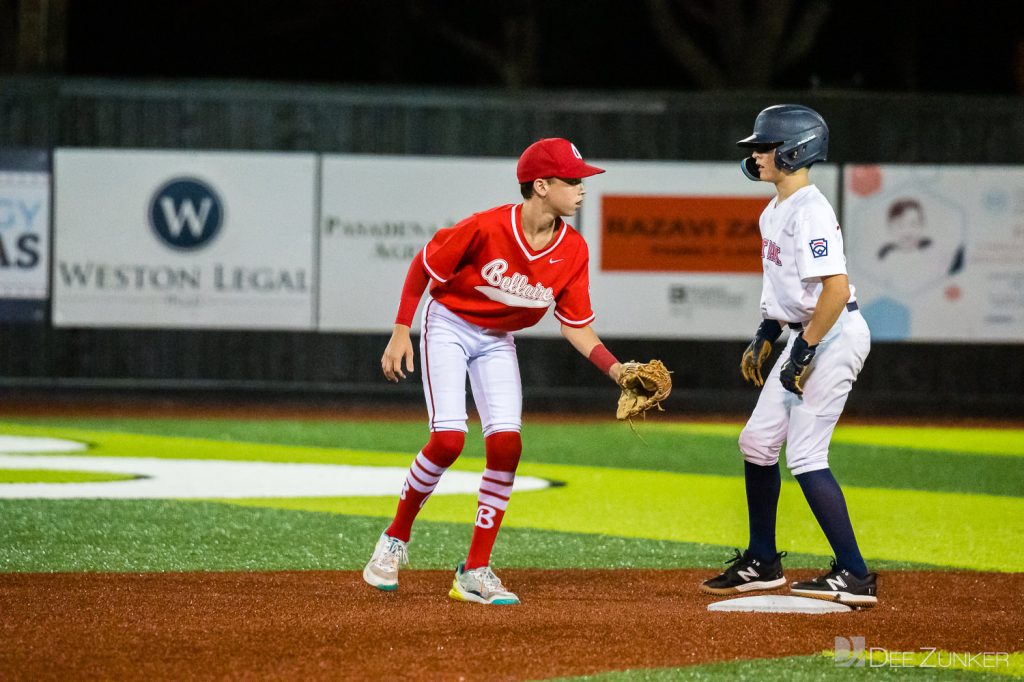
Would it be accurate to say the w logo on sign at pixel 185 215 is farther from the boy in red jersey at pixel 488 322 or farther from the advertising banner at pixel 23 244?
the boy in red jersey at pixel 488 322

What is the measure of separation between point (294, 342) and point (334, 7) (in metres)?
19.1

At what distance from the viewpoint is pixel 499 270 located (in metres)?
6.34

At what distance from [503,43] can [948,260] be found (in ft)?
57.6

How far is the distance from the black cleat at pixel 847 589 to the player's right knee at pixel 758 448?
550 mm

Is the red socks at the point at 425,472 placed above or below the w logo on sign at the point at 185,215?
below

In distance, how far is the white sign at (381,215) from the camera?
16.6 metres

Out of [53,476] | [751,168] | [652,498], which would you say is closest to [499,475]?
[751,168]

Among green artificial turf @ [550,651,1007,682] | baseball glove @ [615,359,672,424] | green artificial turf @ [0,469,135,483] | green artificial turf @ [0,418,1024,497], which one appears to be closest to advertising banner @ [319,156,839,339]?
green artificial turf @ [0,418,1024,497]

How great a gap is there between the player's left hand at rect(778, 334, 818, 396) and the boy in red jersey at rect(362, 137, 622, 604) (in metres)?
0.73

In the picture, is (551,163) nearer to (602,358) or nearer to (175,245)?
(602,358)

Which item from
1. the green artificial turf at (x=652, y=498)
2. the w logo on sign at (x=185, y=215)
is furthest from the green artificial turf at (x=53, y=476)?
the w logo on sign at (x=185, y=215)

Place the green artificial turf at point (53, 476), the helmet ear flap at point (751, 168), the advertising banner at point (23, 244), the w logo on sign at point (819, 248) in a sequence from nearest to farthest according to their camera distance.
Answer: the w logo on sign at point (819, 248), the helmet ear flap at point (751, 168), the green artificial turf at point (53, 476), the advertising banner at point (23, 244)

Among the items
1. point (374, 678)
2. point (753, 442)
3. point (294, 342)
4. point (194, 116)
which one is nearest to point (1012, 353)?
point (294, 342)

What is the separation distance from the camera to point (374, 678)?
4.89m
